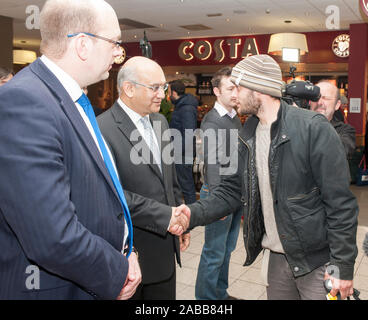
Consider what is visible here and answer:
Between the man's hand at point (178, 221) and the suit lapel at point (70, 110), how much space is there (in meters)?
0.91

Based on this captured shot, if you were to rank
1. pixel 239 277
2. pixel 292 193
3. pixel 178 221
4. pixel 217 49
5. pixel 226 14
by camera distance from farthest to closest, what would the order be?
1. pixel 217 49
2. pixel 226 14
3. pixel 239 277
4. pixel 178 221
5. pixel 292 193

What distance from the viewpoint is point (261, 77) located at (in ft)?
6.38

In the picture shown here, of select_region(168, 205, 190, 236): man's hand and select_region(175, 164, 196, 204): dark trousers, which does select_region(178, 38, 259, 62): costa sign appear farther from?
select_region(168, 205, 190, 236): man's hand

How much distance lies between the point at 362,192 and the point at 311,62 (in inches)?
174

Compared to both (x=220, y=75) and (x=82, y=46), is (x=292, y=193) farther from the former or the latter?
(x=220, y=75)

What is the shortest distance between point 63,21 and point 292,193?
4.05 feet

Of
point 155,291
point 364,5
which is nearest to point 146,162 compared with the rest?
point 155,291

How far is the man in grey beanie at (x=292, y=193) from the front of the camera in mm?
1765

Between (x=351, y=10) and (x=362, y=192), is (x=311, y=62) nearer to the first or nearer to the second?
(x=351, y=10)

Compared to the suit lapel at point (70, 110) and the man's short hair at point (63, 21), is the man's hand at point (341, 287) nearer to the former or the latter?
the suit lapel at point (70, 110)

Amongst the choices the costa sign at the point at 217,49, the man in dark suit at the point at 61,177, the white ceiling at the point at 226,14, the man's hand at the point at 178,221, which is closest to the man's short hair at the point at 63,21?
the man in dark suit at the point at 61,177

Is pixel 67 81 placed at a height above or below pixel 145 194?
above

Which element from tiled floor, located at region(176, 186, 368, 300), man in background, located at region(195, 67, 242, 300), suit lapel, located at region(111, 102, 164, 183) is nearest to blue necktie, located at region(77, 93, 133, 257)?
suit lapel, located at region(111, 102, 164, 183)

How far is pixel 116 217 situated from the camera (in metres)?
1.27
